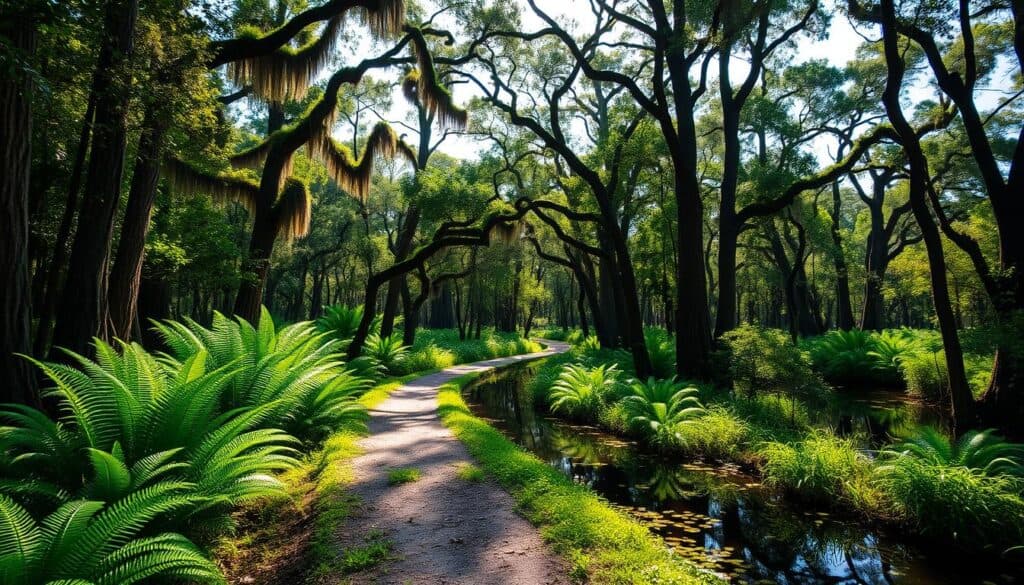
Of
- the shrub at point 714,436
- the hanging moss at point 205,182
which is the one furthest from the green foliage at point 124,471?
the hanging moss at point 205,182

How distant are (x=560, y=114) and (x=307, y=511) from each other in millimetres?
23966

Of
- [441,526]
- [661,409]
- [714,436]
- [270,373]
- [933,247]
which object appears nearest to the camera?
[441,526]

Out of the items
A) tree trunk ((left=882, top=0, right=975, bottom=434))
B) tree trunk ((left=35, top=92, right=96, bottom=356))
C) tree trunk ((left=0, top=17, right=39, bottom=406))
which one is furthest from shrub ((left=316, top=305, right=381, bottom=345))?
tree trunk ((left=882, top=0, right=975, bottom=434))

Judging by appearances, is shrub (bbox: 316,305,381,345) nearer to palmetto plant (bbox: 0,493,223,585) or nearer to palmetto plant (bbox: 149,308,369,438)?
palmetto plant (bbox: 149,308,369,438)

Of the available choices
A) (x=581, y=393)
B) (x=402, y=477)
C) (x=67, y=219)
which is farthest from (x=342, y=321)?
(x=402, y=477)

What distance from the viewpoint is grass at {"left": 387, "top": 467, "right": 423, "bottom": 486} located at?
5.53m

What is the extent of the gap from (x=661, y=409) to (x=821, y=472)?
3.10 meters

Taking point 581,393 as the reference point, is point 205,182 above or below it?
above

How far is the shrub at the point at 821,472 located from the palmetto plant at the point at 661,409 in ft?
6.29

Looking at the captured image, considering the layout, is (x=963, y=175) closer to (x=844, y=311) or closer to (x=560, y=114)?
(x=844, y=311)

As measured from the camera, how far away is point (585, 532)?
4.20m

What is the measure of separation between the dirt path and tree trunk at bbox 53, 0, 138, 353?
346 centimetres

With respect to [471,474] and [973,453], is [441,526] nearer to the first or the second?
[471,474]

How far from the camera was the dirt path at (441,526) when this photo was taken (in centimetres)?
354
